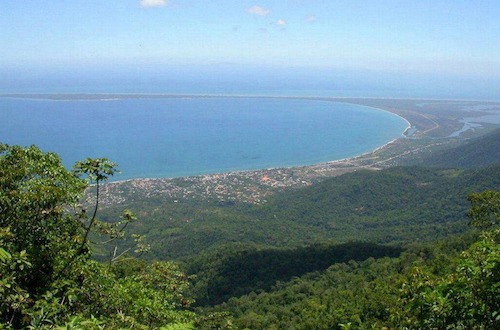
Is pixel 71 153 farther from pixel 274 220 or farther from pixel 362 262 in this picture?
pixel 362 262

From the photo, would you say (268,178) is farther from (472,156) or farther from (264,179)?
(472,156)

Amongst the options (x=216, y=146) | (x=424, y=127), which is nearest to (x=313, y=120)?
(x=424, y=127)

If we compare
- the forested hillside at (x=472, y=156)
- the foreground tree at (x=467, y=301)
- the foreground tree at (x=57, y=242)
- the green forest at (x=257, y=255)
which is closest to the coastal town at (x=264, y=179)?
the green forest at (x=257, y=255)

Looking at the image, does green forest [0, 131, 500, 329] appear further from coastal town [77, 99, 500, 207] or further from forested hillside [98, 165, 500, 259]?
coastal town [77, 99, 500, 207]

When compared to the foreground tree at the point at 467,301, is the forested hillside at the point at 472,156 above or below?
below

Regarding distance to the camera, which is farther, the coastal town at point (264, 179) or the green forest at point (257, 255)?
the coastal town at point (264, 179)

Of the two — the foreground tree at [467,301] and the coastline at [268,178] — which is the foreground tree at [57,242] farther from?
the coastline at [268,178]
